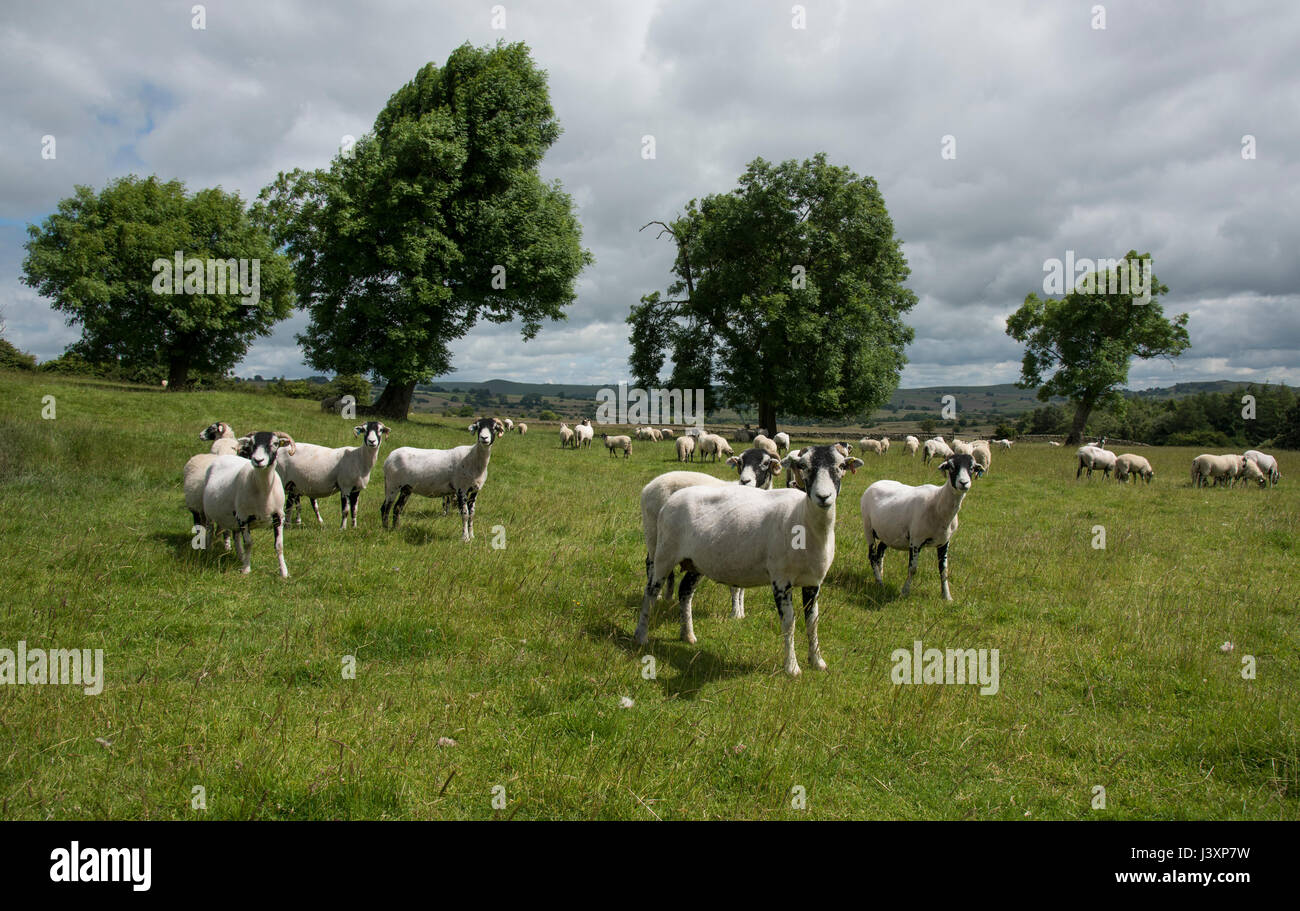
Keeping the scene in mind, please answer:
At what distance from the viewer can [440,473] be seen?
1368 centimetres

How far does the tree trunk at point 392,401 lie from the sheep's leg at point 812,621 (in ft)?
99.8

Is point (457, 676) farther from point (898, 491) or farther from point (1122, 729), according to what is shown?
point (898, 491)

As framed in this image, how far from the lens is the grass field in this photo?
452cm

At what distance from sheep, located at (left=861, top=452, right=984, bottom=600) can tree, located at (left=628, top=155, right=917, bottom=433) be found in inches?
957

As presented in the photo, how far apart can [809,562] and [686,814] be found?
3284 mm

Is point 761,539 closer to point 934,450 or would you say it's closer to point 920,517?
point 920,517

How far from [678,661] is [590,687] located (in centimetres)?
131

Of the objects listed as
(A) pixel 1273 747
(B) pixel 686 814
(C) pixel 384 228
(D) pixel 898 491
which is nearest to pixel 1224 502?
(D) pixel 898 491

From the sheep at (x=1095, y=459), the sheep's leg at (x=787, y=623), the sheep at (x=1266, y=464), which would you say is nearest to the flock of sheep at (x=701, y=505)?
the sheep's leg at (x=787, y=623)

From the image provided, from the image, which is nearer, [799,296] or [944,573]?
[944,573]

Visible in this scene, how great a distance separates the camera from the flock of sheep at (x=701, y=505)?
699 cm

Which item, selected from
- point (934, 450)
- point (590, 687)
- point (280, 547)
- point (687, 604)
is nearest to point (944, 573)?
point (687, 604)

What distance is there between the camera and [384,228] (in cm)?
3038

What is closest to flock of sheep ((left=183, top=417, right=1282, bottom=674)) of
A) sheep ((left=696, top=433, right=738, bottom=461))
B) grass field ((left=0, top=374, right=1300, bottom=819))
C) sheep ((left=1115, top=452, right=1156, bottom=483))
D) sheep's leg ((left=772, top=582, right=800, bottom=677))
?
sheep's leg ((left=772, top=582, right=800, bottom=677))
